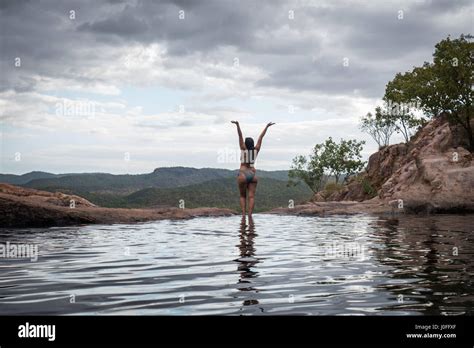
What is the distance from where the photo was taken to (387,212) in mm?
22625

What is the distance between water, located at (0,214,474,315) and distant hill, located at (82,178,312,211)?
81.3 m

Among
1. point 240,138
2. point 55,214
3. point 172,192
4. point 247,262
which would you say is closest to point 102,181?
point 172,192

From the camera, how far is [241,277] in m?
6.06

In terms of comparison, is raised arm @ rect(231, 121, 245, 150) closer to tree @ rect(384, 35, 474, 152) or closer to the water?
the water

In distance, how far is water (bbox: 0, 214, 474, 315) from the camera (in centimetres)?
458

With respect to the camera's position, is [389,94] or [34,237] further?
[389,94]

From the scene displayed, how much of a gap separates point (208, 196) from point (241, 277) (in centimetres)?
10137

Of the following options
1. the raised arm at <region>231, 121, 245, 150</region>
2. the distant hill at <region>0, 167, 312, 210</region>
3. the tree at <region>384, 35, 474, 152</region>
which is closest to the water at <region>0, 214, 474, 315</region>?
the raised arm at <region>231, 121, 245, 150</region>

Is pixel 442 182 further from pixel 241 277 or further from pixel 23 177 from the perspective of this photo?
pixel 23 177

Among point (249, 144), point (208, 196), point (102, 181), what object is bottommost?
point (208, 196)

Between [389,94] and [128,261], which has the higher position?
[389,94]
